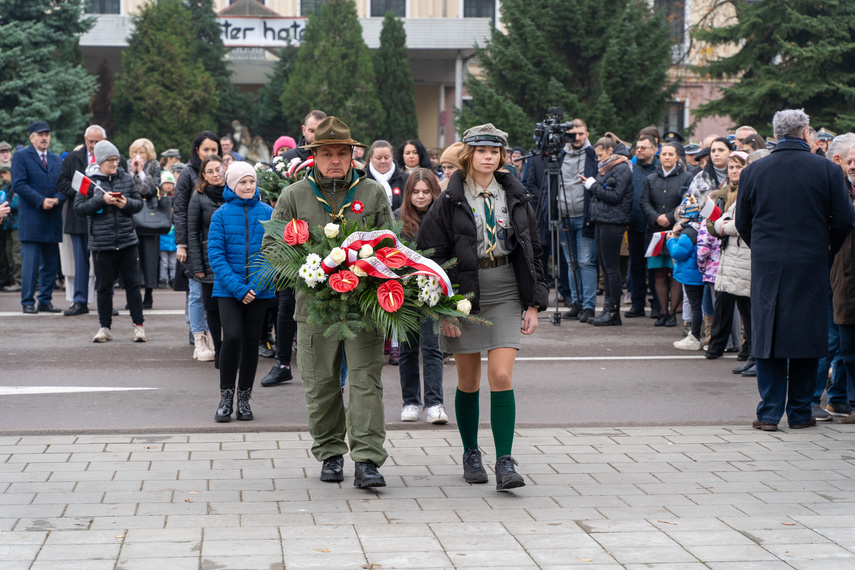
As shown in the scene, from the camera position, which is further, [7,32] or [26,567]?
[7,32]

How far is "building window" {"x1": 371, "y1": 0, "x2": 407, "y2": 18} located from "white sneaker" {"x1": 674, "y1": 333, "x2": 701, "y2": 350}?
1203 inches

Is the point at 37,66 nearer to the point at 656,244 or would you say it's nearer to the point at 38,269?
the point at 38,269

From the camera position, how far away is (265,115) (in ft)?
118

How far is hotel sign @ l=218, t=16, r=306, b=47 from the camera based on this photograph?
36281 millimetres

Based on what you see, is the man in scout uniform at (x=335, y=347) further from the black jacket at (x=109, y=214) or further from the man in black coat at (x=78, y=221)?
the man in black coat at (x=78, y=221)

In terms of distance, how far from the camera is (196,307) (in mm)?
10469

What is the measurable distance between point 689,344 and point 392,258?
654cm

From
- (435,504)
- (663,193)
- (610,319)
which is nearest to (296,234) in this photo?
(435,504)

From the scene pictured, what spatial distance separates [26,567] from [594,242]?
1024 cm

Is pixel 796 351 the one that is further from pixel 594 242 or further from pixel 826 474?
pixel 594 242

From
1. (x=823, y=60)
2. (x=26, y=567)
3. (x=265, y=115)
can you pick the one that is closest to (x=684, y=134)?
(x=823, y=60)

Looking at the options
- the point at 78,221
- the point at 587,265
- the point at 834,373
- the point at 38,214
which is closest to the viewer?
the point at 834,373

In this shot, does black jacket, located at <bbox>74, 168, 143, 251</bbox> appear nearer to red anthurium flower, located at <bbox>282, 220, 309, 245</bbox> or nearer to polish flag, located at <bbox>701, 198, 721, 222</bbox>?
polish flag, located at <bbox>701, 198, 721, 222</bbox>

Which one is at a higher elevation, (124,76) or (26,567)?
(124,76)
